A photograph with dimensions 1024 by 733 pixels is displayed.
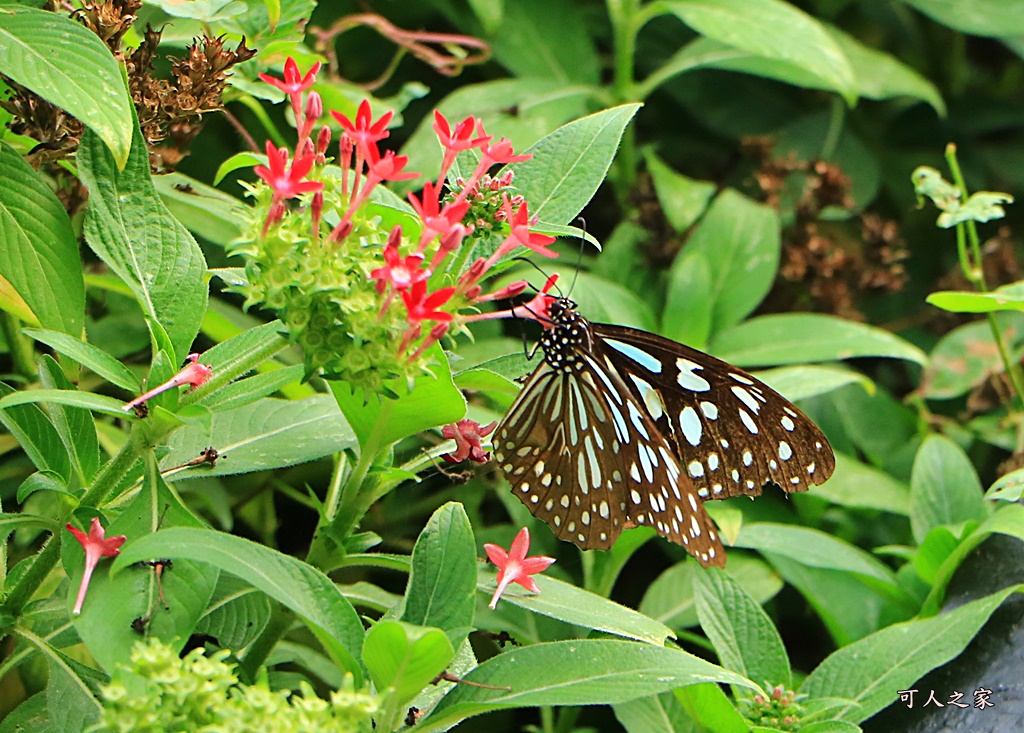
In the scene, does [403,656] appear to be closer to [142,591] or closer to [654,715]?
[142,591]

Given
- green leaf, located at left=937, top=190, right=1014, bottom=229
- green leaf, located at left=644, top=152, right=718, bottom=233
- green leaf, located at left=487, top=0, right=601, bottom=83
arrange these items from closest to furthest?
green leaf, located at left=937, top=190, right=1014, bottom=229
green leaf, located at left=644, top=152, right=718, bottom=233
green leaf, located at left=487, top=0, right=601, bottom=83

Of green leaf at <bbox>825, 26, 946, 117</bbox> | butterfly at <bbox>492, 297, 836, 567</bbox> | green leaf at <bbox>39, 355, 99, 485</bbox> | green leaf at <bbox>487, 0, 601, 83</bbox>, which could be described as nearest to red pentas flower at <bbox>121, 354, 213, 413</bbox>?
green leaf at <bbox>39, 355, 99, 485</bbox>

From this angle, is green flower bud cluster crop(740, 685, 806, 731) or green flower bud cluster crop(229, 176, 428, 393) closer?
green flower bud cluster crop(229, 176, 428, 393)

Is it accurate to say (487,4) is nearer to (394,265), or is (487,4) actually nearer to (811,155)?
(811,155)

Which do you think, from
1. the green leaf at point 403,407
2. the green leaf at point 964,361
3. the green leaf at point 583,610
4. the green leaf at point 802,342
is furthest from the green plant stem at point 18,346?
the green leaf at point 964,361

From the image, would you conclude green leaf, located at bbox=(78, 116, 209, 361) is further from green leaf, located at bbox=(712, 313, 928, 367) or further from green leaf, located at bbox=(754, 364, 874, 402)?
green leaf, located at bbox=(712, 313, 928, 367)

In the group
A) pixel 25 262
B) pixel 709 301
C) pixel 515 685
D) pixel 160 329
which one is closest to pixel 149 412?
pixel 160 329
